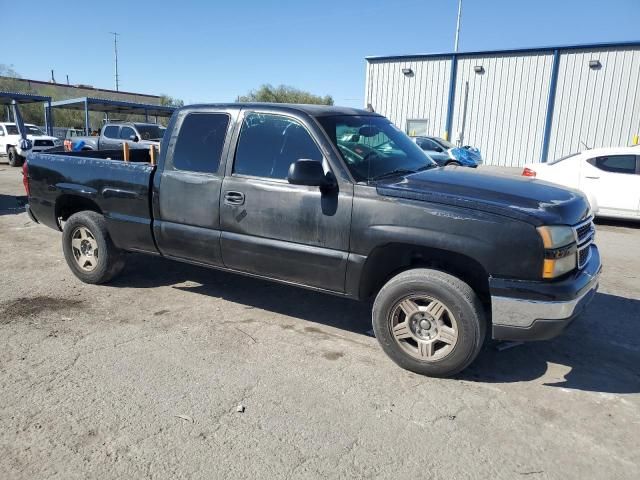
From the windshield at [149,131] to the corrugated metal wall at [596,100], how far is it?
55.2ft

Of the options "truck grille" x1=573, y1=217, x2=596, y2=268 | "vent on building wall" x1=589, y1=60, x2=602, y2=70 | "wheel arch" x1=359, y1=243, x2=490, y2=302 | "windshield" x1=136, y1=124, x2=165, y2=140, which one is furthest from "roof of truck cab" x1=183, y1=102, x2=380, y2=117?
"vent on building wall" x1=589, y1=60, x2=602, y2=70

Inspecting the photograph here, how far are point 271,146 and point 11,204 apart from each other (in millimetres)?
9031

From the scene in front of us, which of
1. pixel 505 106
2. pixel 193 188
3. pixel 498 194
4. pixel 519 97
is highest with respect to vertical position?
pixel 519 97

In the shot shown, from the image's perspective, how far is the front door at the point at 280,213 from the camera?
373cm

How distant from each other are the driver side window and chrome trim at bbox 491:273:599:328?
5.65 feet

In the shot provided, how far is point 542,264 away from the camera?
120 inches

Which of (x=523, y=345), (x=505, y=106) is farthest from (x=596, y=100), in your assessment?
(x=523, y=345)

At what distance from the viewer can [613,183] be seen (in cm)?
955

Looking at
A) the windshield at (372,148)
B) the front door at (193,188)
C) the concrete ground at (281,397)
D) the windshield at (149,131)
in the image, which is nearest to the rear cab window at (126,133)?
the windshield at (149,131)

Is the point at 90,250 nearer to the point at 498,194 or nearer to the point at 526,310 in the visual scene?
the point at 498,194

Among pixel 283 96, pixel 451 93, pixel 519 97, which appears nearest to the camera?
pixel 519 97

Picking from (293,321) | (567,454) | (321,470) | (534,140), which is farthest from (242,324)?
(534,140)

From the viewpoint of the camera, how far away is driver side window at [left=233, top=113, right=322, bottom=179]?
13.0ft

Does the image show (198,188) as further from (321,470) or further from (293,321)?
(321,470)
